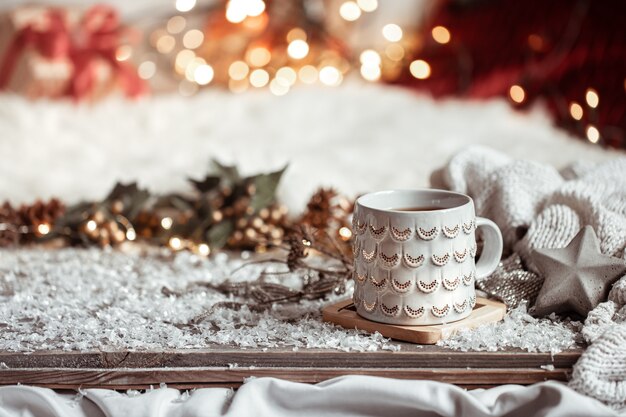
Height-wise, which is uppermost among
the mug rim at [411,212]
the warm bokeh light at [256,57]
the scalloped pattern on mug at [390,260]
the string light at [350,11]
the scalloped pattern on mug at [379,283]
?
the string light at [350,11]

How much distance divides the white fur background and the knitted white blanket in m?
0.30

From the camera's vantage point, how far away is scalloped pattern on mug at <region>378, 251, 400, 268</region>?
2.22ft

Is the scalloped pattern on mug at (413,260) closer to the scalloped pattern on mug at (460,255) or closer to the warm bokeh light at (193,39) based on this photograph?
the scalloped pattern on mug at (460,255)

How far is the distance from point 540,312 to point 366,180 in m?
0.53

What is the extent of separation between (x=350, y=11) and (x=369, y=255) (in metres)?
1.40

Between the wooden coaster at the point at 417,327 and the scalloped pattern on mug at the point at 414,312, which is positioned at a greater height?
the scalloped pattern on mug at the point at 414,312

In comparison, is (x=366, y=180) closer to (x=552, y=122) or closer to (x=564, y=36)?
(x=552, y=122)

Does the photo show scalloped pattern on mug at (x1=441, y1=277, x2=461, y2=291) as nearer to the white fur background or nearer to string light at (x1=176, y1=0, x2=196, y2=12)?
the white fur background

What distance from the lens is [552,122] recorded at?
1637 mm

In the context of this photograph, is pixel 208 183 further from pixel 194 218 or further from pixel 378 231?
pixel 378 231

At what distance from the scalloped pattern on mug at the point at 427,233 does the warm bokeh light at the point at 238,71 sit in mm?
1371

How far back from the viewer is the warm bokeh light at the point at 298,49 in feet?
6.47

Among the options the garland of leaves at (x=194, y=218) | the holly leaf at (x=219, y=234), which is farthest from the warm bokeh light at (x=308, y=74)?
the holly leaf at (x=219, y=234)

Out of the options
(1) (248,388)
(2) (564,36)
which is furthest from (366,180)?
(2) (564,36)
